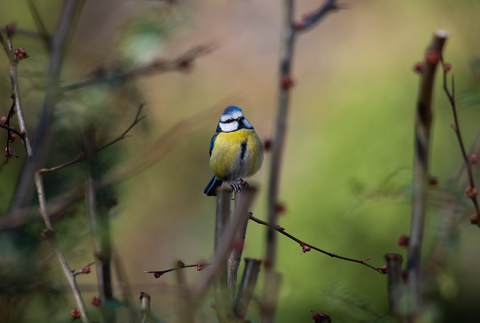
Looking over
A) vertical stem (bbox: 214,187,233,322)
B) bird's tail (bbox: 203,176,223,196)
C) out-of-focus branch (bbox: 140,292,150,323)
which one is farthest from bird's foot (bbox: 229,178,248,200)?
vertical stem (bbox: 214,187,233,322)

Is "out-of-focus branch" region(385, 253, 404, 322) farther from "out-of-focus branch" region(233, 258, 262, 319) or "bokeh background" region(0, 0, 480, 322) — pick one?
"out-of-focus branch" region(233, 258, 262, 319)

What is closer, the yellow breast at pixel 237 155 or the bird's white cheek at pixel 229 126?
the yellow breast at pixel 237 155

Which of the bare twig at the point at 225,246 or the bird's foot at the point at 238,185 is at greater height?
the bare twig at the point at 225,246

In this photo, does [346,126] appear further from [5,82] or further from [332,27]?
[332,27]

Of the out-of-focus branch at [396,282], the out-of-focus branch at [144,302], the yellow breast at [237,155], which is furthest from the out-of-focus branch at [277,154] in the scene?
the yellow breast at [237,155]

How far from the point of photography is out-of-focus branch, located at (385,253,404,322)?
0.57 m

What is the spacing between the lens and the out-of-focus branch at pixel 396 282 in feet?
1.86

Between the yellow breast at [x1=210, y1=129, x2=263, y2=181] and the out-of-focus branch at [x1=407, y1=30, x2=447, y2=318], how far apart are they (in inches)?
45.0

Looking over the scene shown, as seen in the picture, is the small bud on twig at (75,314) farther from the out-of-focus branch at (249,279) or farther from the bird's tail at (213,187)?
the bird's tail at (213,187)

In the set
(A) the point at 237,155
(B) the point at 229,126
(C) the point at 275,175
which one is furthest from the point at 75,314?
(B) the point at 229,126

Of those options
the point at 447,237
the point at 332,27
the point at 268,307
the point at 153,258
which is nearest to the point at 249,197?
the point at 268,307

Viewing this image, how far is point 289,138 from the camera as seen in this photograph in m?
4.43

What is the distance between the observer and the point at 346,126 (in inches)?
129

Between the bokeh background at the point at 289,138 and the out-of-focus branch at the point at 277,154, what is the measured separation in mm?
119
